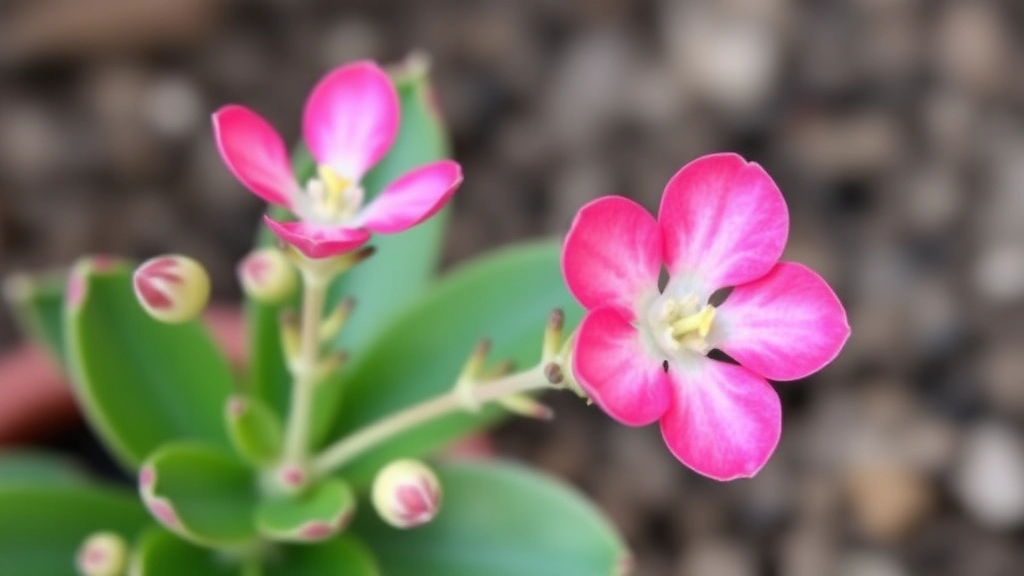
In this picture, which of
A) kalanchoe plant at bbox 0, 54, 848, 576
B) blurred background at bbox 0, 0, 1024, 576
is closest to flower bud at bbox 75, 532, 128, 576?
kalanchoe plant at bbox 0, 54, 848, 576

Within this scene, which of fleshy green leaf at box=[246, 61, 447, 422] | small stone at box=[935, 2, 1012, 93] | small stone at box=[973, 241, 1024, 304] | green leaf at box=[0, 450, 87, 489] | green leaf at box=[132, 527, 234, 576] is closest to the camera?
green leaf at box=[132, 527, 234, 576]

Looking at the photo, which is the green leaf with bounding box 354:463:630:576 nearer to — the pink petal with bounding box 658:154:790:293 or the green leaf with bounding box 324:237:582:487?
the green leaf with bounding box 324:237:582:487

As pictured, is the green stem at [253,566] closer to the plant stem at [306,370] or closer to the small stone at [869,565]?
the plant stem at [306,370]

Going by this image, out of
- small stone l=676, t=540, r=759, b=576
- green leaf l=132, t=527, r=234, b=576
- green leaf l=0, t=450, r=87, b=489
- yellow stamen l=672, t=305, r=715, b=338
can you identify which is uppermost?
yellow stamen l=672, t=305, r=715, b=338

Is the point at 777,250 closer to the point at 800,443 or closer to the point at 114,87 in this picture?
the point at 800,443

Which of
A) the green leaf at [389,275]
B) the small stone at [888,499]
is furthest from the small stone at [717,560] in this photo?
the green leaf at [389,275]

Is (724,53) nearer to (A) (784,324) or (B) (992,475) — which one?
(B) (992,475)

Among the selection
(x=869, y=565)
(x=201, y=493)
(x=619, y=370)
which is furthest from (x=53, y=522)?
(x=869, y=565)
